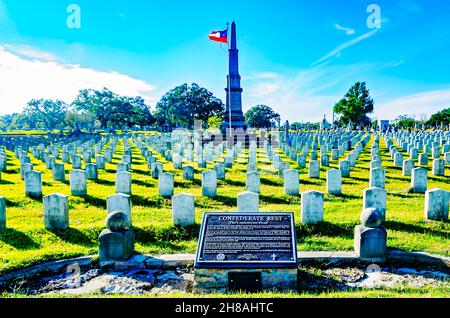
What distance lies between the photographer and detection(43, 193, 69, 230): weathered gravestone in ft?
23.0

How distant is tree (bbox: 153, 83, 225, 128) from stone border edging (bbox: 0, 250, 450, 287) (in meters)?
68.6

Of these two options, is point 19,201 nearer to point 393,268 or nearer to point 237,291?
point 237,291

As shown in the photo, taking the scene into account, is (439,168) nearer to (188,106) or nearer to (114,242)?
(114,242)

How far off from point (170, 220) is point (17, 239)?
302 cm

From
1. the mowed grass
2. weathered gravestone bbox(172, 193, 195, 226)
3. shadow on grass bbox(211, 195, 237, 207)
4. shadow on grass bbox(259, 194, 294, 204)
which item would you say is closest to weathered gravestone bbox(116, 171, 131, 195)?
the mowed grass

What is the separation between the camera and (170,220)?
768cm

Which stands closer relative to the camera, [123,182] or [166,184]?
[166,184]

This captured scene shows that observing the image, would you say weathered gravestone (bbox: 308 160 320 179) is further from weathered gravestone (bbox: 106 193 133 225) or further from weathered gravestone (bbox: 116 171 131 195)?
weathered gravestone (bbox: 106 193 133 225)

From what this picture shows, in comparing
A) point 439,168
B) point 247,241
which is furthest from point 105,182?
point 439,168

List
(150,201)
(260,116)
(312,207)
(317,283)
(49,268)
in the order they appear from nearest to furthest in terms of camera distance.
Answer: (317,283)
(49,268)
(312,207)
(150,201)
(260,116)

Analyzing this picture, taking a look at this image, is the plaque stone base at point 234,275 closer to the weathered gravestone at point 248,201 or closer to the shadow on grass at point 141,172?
the weathered gravestone at point 248,201

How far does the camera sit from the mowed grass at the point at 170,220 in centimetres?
617

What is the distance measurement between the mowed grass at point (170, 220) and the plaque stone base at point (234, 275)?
4.41ft

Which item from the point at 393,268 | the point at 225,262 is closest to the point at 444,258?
the point at 393,268
